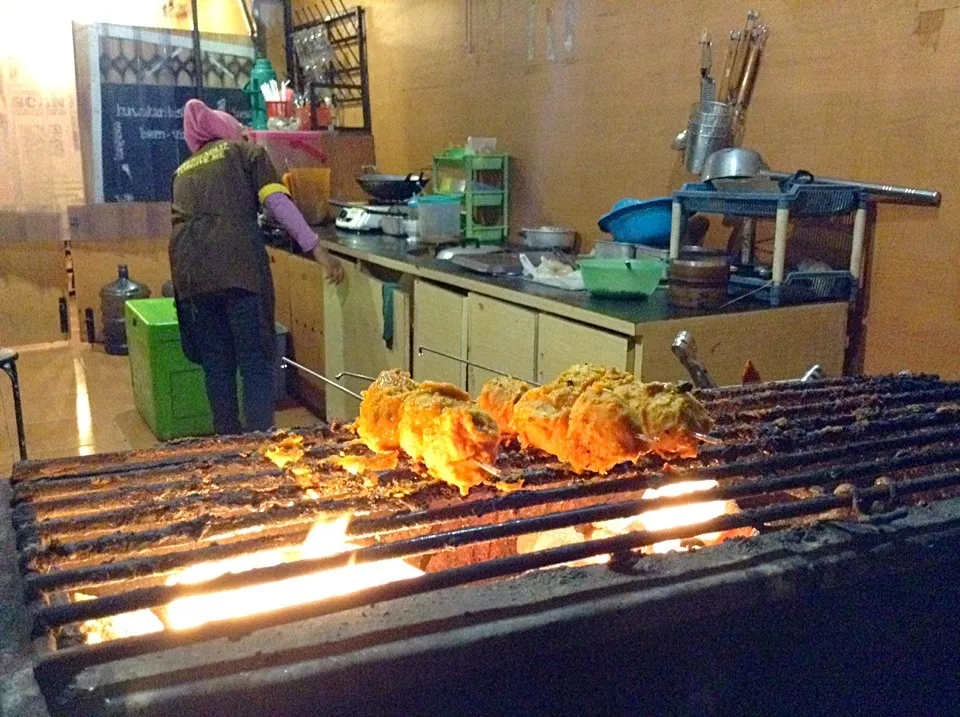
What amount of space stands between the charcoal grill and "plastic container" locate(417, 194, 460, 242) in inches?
119

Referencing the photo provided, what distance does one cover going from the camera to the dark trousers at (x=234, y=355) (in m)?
3.94

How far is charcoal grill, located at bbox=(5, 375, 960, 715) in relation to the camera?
1006 mm

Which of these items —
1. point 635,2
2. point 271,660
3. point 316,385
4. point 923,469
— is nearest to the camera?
point 271,660

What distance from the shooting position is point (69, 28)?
22.0 feet

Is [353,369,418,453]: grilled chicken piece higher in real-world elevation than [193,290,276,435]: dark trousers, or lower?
higher

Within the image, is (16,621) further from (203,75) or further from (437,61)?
(203,75)

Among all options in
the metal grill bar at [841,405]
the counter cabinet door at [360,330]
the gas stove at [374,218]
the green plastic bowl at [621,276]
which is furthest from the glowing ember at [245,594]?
the gas stove at [374,218]

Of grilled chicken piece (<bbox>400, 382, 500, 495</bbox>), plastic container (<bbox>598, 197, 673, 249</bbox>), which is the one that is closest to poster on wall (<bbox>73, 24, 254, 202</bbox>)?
plastic container (<bbox>598, 197, 673, 249</bbox>)

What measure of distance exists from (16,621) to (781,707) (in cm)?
111

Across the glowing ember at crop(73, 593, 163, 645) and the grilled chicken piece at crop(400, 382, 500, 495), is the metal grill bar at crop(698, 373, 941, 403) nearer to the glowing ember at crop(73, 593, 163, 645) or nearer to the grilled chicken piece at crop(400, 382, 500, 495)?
the grilled chicken piece at crop(400, 382, 500, 495)

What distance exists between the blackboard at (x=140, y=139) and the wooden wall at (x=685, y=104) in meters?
1.99

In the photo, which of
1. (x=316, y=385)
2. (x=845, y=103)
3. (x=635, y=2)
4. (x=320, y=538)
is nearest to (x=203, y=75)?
(x=316, y=385)

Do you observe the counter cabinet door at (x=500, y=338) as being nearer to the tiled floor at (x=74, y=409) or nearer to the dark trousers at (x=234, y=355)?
the dark trousers at (x=234, y=355)

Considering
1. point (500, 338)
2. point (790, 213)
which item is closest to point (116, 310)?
point (500, 338)
